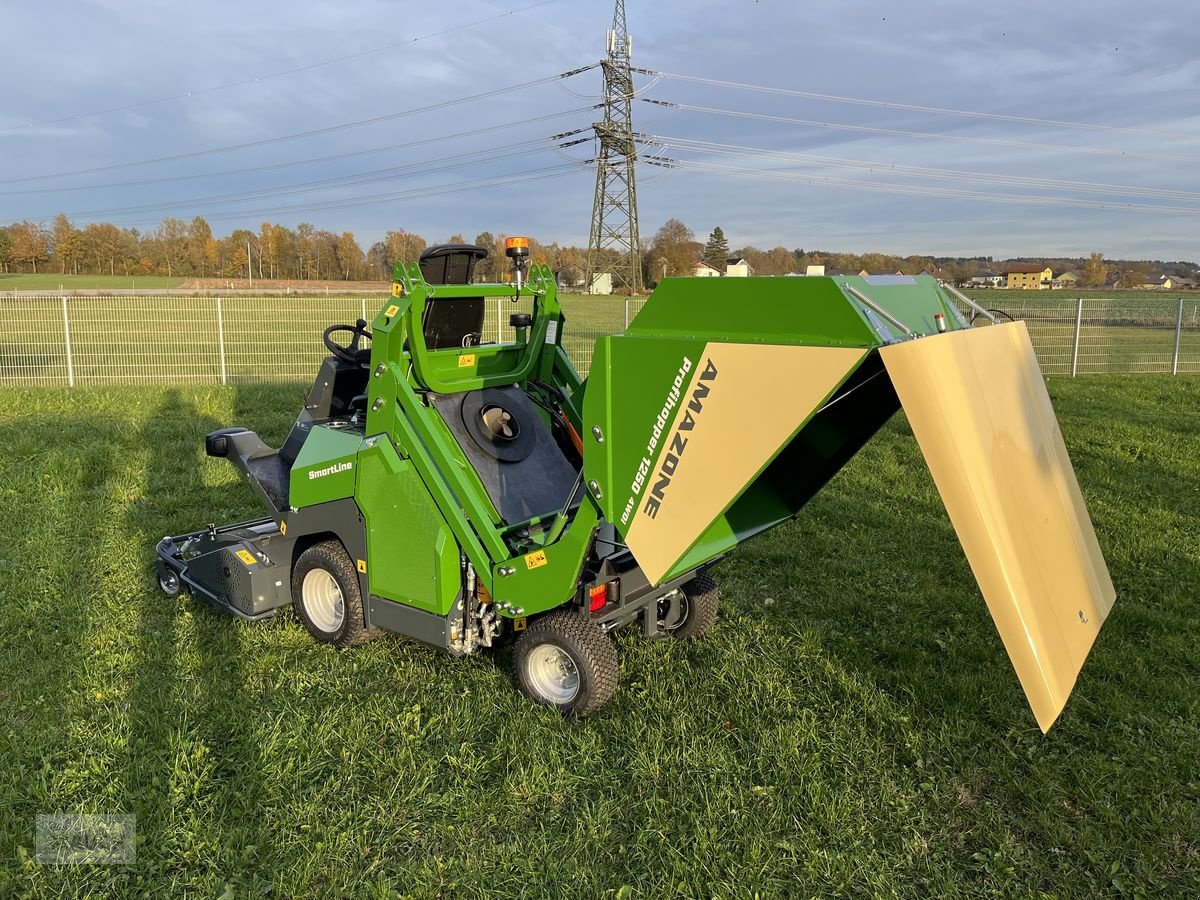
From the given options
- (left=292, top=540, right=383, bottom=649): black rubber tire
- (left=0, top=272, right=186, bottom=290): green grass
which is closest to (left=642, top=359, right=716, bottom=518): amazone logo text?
(left=292, top=540, right=383, bottom=649): black rubber tire

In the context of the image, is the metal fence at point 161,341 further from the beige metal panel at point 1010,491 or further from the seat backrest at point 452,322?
the beige metal panel at point 1010,491

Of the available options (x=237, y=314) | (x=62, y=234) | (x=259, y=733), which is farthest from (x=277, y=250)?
(x=259, y=733)

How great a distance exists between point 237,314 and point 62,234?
231ft

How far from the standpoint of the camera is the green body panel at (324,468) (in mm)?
4305

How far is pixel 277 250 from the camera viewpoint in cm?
7269

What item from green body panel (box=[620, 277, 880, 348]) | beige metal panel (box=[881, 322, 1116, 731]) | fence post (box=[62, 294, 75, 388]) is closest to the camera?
beige metal panel (box=[881, 322, 1116, 731])

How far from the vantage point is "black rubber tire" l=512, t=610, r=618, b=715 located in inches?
149

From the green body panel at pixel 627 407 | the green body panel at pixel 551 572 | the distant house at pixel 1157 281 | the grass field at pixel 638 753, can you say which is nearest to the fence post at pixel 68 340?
the grass field at pixel 638 753

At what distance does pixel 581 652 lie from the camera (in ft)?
12.4

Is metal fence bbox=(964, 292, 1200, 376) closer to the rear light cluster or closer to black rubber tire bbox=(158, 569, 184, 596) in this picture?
the rear light cluster

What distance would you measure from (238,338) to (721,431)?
13.7 meters

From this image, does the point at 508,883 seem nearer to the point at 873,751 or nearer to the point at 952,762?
the point at 873,751

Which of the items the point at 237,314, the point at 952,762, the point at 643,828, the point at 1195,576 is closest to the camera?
the point at 643,828

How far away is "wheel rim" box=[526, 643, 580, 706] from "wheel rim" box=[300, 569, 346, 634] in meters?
1.32
